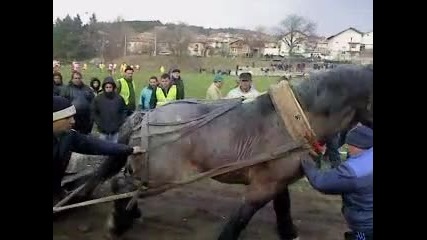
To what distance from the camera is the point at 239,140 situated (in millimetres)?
3562

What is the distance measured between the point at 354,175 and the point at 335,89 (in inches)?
16.2

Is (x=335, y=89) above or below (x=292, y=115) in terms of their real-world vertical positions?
above

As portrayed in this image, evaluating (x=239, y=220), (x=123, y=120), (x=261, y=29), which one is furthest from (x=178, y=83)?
(x=239, y=220)

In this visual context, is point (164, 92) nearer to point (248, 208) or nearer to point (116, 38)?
point (116, 38)

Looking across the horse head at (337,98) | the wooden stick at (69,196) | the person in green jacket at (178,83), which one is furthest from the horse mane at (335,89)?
the wooden stick at (69,196)

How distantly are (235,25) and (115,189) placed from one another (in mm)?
957

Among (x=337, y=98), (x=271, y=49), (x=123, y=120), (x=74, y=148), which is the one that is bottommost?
(x=74, y=148)

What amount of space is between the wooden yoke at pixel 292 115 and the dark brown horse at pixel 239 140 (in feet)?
0.08

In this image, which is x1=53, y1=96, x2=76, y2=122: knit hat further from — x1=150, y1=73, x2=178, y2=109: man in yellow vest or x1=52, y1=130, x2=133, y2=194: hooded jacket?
x1=150, y1=73, x2=178, y2=109: man in yellow vest

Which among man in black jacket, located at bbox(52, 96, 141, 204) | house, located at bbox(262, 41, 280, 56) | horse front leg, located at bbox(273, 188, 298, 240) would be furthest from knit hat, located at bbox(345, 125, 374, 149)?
man in black jacket, located at bbox(52, 96, 141, 204)

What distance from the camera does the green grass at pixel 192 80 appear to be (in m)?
3.56

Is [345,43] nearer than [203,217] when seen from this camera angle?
Yes
